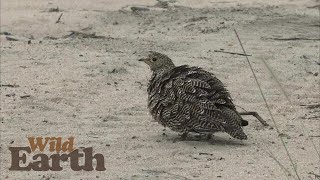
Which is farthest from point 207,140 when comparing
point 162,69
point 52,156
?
point 52,156

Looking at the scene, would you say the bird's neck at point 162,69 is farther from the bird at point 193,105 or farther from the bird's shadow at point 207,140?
the bird's shadow at point 207,140

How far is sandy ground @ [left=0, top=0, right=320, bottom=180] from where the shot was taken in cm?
741

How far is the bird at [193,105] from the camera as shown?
7875 millimetres

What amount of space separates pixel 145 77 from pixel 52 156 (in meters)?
3.51

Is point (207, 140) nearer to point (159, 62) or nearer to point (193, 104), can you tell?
point (193, 104)

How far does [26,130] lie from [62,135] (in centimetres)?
38

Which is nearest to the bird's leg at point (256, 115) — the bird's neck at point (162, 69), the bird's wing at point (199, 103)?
the bird's wing at point (199, 103)

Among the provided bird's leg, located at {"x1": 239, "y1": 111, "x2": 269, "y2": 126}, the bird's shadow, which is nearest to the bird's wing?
the bird's shadow

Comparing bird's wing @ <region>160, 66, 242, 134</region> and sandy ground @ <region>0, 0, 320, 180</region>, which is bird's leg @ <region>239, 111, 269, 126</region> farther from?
bird's wing @ <region>160, 66, 242, 134</region>

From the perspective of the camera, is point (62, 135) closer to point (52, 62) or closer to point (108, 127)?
point (108, 127)

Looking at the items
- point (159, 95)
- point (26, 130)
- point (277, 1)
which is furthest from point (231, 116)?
point (277, 1)

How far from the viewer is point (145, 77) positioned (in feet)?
35.7

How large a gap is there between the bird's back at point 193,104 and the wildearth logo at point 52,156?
82cm

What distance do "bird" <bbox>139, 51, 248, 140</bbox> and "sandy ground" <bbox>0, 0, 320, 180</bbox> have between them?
17 centimetres
